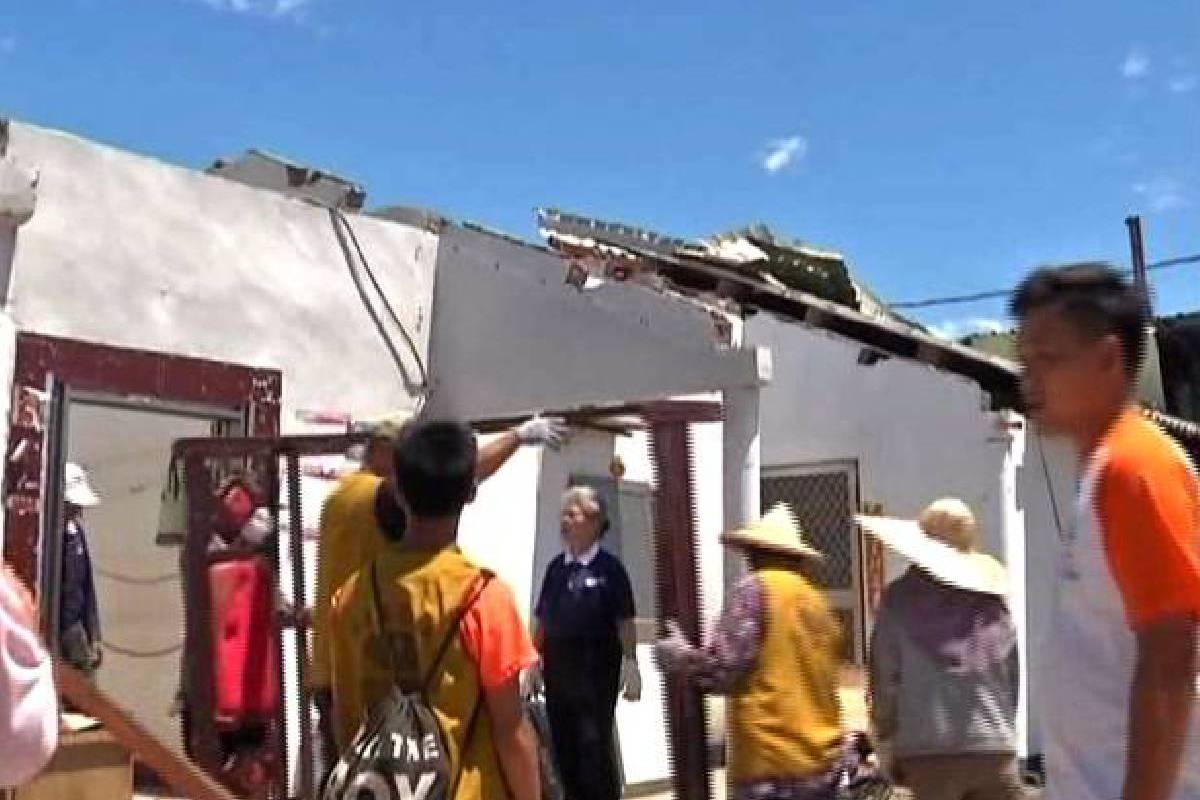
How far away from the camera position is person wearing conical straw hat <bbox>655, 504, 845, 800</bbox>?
4844 mm

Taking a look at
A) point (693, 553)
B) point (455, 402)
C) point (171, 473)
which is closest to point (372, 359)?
point (455, 402)

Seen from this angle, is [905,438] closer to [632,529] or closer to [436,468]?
[632,529]

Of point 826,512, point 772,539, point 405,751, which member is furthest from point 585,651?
point 826,512

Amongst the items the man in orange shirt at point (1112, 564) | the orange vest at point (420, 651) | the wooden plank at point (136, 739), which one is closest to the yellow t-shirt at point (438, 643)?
the orange vest at point (420, 651)

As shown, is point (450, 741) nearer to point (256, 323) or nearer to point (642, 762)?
point (256, 323)

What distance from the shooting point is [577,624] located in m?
7.22

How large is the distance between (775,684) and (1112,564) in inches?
105

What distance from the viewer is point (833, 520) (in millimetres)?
11734

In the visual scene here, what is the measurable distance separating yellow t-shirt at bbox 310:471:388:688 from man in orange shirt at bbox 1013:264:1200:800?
2.52 metres

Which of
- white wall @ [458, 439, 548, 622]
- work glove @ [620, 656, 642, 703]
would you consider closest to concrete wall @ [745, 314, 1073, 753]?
white wall @ [458, 439, 548, 622]

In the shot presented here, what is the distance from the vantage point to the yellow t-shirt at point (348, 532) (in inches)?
184

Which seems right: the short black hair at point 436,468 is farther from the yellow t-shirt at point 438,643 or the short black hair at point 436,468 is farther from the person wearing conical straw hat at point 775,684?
the person wearing conical straw hat at point 775,684

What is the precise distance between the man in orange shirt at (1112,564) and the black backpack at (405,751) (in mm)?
1207

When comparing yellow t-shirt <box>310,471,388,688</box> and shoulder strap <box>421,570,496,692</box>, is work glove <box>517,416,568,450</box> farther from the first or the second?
shoulder strap <box>421,570,496,692</box>
